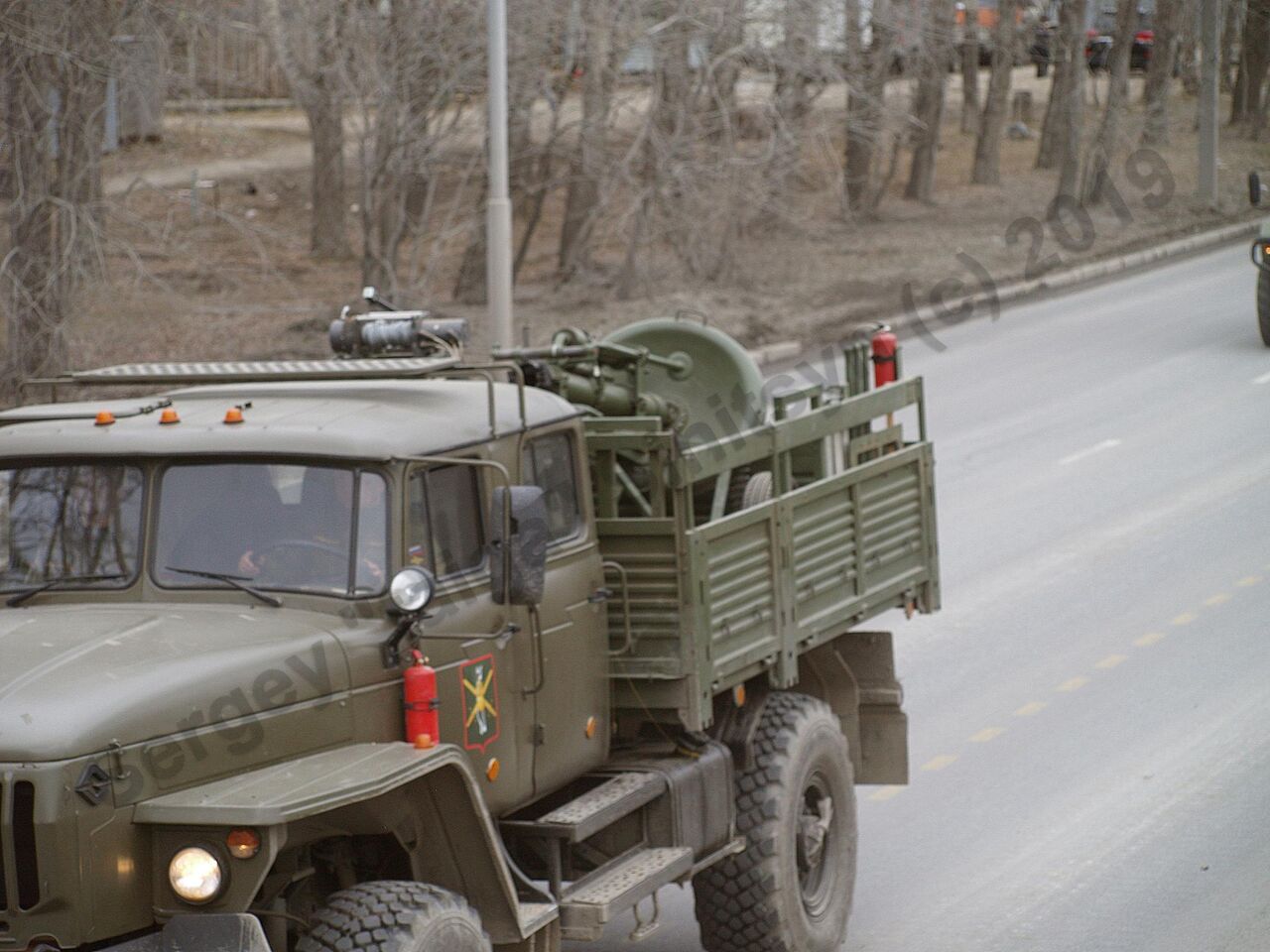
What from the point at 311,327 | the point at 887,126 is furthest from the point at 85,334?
the point at 887,126

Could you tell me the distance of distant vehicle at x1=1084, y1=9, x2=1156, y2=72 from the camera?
40688 millimetres

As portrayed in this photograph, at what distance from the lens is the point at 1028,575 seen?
47.9ft

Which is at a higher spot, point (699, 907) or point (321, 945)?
point (321, 945)

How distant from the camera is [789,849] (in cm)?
798

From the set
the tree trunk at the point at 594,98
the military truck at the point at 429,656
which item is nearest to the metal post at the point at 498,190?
the tree trunk at the point at 594,98

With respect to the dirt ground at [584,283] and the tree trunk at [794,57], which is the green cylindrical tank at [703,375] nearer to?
the dirt ground at [584,283]

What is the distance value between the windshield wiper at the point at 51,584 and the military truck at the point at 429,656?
0.6 inches

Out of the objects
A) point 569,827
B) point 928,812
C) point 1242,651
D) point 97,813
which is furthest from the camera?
point 1242,651

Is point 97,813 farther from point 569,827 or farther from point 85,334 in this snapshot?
point 85,334

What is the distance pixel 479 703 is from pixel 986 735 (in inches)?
213

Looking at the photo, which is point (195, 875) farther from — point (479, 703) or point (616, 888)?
point (616, 888)

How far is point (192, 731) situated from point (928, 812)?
18.1 feet

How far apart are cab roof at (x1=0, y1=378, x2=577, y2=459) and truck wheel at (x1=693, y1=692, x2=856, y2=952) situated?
5.66ft

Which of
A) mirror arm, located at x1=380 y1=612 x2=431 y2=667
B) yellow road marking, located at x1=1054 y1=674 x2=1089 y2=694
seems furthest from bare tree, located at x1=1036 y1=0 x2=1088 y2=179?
mirror arm, located at x1=380 y1=612 x2=431 y2=667
